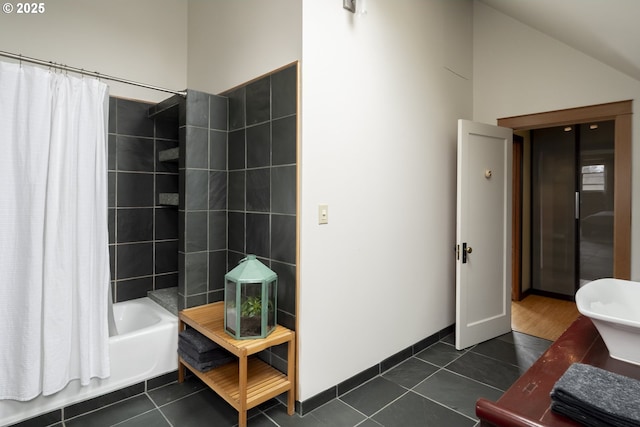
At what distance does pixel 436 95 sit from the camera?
9.77 ft

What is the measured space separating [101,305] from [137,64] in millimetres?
1865

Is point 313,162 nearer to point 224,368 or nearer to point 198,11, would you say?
point 224,368

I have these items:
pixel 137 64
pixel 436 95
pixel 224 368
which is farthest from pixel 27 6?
pixel 436 95

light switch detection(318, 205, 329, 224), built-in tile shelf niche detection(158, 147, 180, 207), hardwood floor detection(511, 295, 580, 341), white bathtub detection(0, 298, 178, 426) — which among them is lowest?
hardwood floor detection(511, 295, 580, 341)

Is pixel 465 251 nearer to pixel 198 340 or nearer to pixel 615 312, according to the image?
pixel 615 312

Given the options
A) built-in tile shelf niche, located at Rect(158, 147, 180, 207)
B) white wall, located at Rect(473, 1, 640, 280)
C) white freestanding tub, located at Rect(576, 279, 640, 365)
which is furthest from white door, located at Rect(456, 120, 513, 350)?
built-in tile shelf niche, located at Rect(158, 147, 180, 207)

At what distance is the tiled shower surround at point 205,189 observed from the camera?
2.12 metres

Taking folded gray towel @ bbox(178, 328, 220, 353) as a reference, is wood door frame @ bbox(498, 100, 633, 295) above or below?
above

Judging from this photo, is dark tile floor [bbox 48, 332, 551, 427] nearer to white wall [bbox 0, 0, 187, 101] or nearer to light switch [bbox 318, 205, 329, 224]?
light switch [bbox 318, 205, 329, 224]

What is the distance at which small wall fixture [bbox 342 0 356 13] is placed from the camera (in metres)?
2.17

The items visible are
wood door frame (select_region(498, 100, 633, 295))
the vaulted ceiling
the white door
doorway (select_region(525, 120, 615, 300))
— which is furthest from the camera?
doorway (select_region(525, 120, 615, 300))

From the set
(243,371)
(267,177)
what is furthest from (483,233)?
(243,371)

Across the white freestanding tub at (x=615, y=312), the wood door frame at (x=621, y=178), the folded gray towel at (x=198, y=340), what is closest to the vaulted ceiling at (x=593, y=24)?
the wood door frame at (x=621, y=178)

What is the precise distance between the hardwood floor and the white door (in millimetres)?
296
